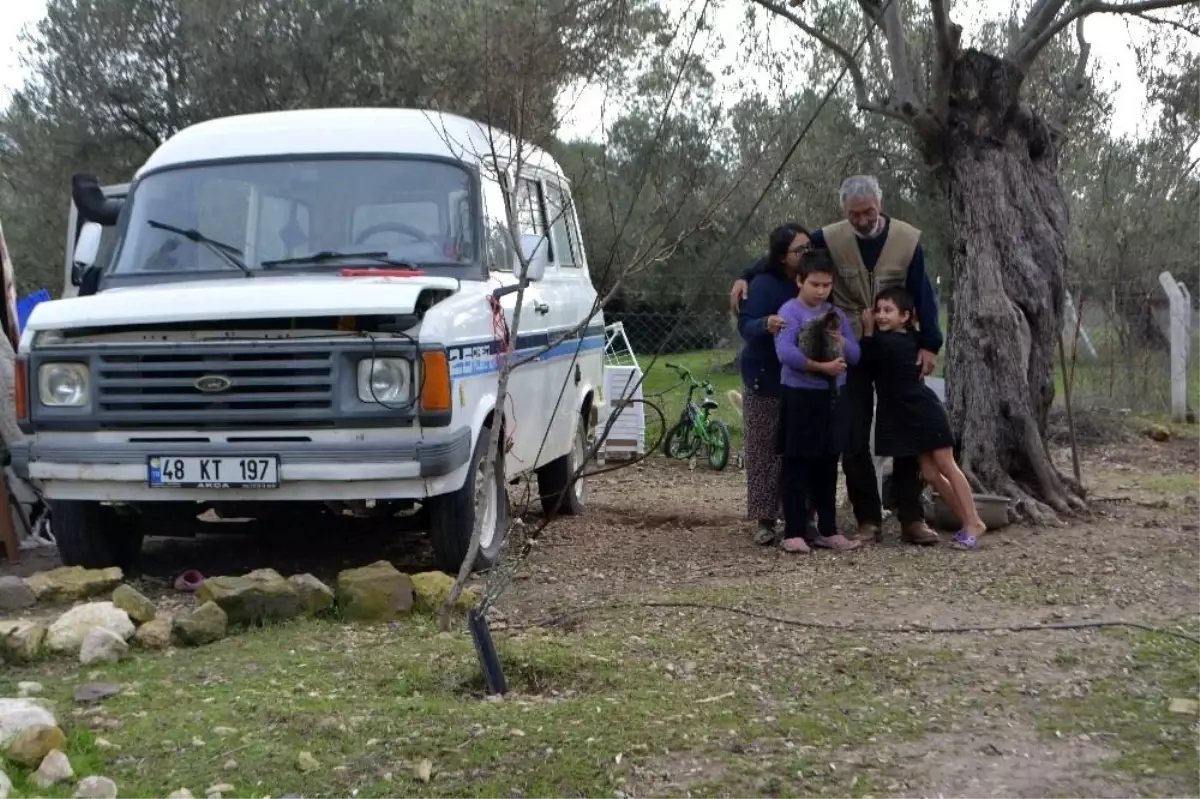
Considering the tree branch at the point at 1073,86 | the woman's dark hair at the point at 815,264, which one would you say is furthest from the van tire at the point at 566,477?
the tree branch at the point at 1073,86

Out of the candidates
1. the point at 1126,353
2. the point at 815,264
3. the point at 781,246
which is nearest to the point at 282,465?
the point at 815,264

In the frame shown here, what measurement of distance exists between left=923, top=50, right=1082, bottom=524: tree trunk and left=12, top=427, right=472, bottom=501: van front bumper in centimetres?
334

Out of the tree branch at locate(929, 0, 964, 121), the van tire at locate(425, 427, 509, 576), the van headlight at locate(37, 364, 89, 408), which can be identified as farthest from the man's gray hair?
the van headlight at locate(37, 364, 89, 408)

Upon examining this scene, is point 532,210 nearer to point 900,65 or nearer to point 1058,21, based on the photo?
point 900,65

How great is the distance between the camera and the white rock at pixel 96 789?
3684 millimetres

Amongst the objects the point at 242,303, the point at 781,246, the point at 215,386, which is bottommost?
the point at 215,386

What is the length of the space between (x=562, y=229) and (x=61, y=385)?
3.58 m

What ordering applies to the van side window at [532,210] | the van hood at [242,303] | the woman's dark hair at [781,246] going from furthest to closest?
1. the van side window at [532,210]
2. the woman's dark hair at [781,246]
3. the van hood at [242,303]

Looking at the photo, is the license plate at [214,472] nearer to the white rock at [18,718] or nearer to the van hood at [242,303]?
the van hood at [242,303]

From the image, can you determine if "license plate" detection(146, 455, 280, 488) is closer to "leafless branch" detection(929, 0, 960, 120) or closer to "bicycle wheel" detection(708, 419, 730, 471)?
"leafless branch" detection(929, 0, 960, 120)

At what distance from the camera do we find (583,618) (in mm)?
5648

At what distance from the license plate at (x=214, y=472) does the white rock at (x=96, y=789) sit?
2442 mm

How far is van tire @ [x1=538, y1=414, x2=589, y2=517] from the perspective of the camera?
29.2 feet

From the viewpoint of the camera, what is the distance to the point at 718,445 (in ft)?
40.8
